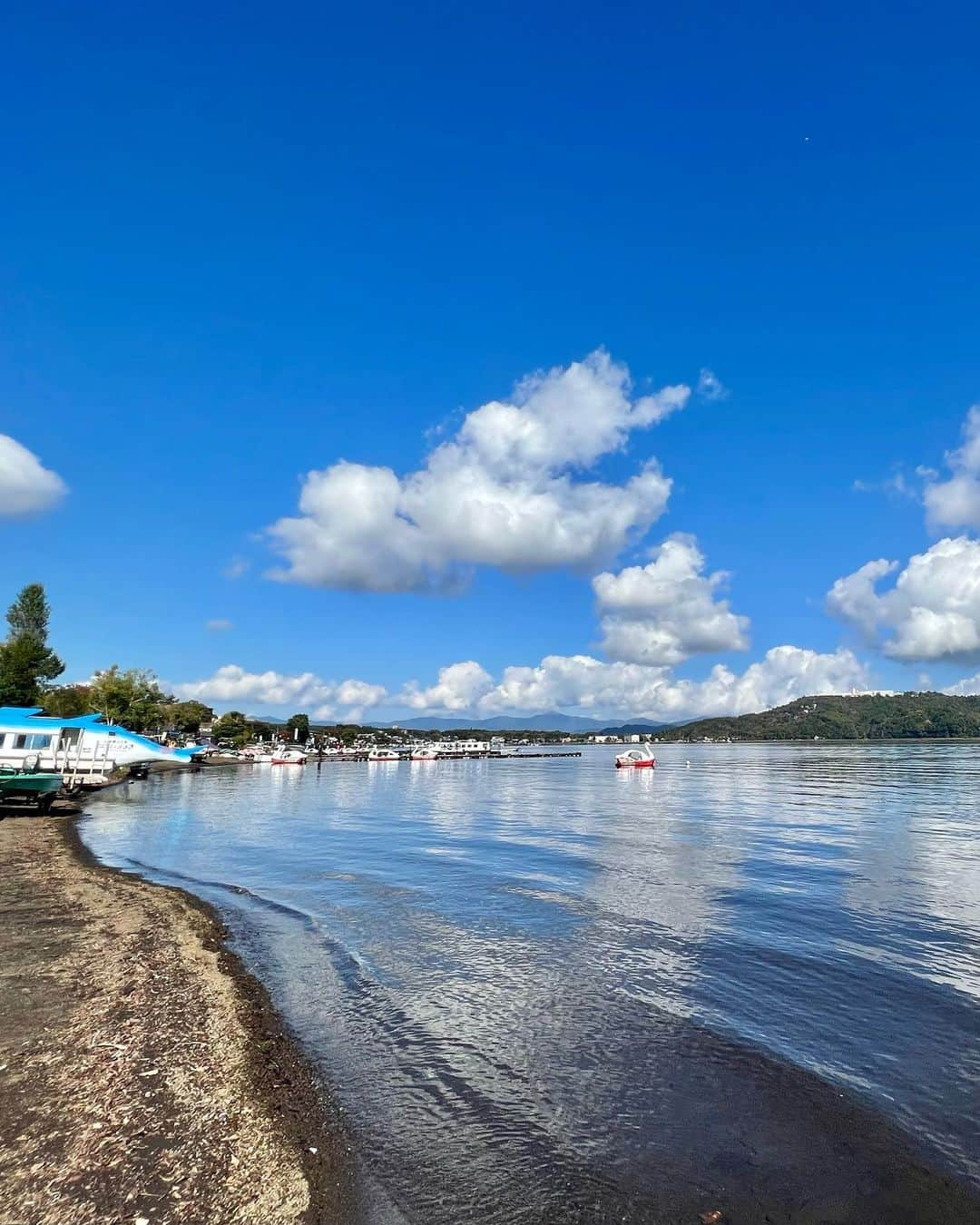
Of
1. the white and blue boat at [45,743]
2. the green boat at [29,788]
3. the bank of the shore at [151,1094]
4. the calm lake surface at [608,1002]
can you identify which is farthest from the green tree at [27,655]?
the bank of the shore at [151,1094]

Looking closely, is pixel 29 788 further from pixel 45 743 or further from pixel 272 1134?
Answer: pixel 272 1134

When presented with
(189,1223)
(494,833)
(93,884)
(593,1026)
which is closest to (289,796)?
(494,833)

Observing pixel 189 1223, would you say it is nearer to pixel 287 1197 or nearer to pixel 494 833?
pixel 287 1197

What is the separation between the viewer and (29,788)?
40719 millimetres

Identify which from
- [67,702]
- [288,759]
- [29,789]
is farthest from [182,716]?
[29,789]

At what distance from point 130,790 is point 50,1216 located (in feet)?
232

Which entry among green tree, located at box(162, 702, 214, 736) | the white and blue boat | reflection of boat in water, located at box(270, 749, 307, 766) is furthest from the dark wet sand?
green tree, located at box(162, 702, 214, 736)

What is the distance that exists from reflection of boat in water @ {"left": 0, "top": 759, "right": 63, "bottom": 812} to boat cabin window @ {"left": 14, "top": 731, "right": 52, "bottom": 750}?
9.67 m

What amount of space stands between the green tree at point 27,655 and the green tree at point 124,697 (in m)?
11.6

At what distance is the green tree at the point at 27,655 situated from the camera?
316 ft

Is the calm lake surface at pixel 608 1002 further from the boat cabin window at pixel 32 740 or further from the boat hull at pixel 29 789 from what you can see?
the boat cabin window at pixel 32 740

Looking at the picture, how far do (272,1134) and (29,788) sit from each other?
1600 inches

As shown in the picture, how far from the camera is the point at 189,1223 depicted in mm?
6391

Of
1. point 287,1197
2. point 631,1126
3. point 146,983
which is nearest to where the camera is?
point 287,1197
